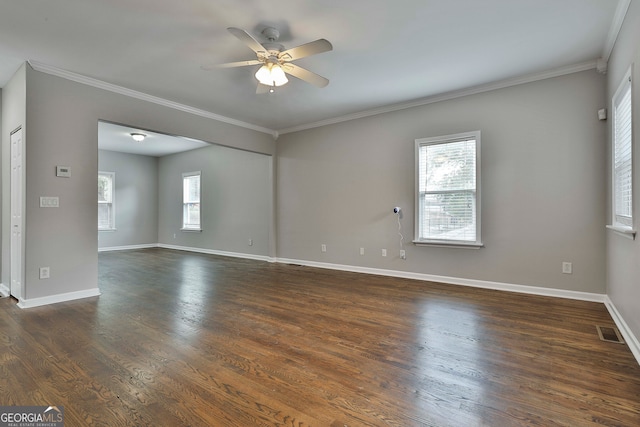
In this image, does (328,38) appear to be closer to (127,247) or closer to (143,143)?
(143,143)

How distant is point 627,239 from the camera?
8.41 ft

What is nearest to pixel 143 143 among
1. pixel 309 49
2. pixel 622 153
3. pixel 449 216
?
pixel 309 49

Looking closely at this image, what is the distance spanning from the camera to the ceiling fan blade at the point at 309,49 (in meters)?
2.52

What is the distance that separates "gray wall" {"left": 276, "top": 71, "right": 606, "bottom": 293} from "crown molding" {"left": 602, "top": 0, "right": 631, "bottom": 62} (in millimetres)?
373

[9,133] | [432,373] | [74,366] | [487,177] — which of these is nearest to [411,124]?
[487,177]

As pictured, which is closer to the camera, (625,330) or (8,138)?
(625,330)

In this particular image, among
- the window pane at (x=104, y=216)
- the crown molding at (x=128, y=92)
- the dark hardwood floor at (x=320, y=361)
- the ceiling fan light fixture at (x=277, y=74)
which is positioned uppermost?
the crown molding at (x=128, y=92)

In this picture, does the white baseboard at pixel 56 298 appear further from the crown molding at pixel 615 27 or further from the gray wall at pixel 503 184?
the crown molding at pixel 615 27

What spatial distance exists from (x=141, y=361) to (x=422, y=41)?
3.61 meters

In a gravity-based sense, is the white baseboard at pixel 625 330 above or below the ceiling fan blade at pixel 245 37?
below

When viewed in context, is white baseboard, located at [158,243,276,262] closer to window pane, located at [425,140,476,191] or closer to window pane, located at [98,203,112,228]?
window pane, located at [98,203,112,228]

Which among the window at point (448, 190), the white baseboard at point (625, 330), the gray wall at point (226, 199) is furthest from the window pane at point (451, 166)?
the gray wall at point (226, 199)

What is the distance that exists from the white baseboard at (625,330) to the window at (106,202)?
32.7ft

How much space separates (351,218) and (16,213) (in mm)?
4448
